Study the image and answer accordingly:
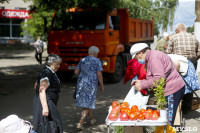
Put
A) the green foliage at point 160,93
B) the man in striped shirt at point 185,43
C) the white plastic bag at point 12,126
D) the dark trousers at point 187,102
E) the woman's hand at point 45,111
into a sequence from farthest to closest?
the man in striped shirt at point 185,43 → the dark trousers at point 187,102 → the woman's hand at point 45,111 → the green foliage at point 160,93 → the white plastic bag at point 12,126

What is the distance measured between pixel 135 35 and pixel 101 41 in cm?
436

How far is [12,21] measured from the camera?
43.0m

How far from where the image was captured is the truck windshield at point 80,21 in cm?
1145

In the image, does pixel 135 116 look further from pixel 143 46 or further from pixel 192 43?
pixel 192 43

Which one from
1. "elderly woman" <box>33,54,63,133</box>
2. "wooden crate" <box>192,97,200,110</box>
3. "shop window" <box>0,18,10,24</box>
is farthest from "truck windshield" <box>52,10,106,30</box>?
"shop window" <box>0,18,10,24</box>

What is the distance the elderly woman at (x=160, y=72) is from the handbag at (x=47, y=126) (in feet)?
4.41

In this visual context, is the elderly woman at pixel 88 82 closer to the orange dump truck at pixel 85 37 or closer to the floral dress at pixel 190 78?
the floral dress at pixel 190 78

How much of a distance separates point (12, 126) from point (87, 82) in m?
2.74

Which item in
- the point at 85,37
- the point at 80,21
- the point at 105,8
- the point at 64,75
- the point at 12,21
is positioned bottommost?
the point at 64,75

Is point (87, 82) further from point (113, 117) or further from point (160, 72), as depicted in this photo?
point (113, 117)

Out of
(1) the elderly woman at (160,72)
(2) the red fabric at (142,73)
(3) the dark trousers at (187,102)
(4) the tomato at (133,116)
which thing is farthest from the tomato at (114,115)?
(3) the dark trousers at (187,102)

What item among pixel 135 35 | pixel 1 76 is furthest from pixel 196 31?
pixel 1 76

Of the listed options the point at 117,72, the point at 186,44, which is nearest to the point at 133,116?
the point at 186,44

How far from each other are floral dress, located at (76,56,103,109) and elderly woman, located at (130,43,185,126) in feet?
6.63
